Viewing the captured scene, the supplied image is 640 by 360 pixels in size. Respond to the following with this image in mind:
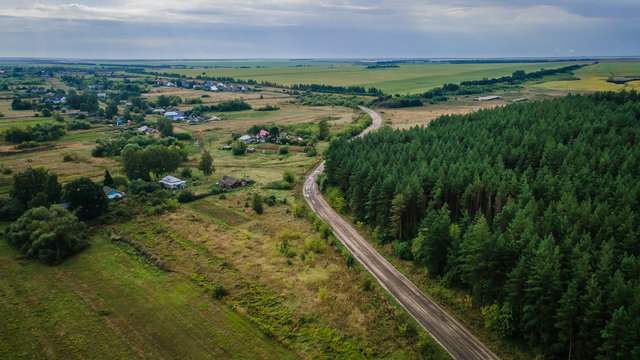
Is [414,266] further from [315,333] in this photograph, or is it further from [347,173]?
[347,173]

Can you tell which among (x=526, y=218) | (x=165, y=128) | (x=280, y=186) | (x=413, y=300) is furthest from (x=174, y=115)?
(x=526, y=218)

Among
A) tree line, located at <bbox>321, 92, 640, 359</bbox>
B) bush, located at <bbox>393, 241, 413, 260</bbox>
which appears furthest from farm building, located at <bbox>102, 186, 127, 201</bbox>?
bush, located at <bbox>393, 241, 413, 260</bbox>

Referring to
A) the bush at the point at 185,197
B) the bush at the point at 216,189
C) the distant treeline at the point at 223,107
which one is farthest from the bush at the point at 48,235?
the distant treeline at the point at 223,107

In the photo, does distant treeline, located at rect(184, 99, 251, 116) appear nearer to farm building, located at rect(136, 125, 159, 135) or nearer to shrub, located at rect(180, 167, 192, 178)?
farm building, located at rect(136, 125, 159, 135)

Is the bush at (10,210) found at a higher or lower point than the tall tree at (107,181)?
lower

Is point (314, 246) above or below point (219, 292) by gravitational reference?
above

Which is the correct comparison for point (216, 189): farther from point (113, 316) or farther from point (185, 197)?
point (113, 316)

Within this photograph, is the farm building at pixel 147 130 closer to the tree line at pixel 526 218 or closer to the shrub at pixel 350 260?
the tree line at pixel 526 218
